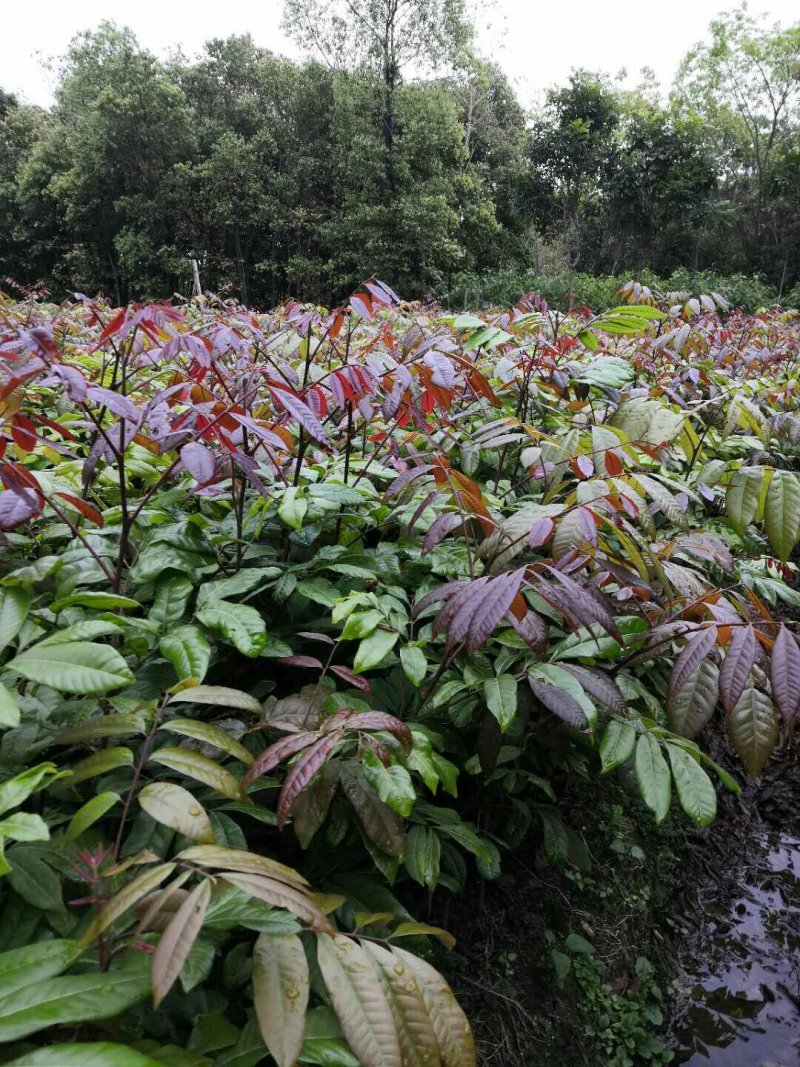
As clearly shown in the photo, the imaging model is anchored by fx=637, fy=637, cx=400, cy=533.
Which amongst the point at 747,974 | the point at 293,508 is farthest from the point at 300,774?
the point at 747,974

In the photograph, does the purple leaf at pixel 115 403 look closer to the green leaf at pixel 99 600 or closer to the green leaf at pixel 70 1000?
the green leaf at pixel 99 600

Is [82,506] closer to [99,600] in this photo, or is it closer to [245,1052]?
[99,600]

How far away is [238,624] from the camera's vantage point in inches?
41.9

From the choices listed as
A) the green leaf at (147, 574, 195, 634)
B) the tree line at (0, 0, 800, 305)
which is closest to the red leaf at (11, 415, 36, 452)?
the green leaf at (147, 574, 195, 634)

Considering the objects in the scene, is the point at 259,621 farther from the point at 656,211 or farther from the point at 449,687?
the point at 656,211

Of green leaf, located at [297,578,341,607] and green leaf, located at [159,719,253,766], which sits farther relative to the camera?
green leaf, located at [297,578,341,607]

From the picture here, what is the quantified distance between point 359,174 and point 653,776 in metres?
19.1

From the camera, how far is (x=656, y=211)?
20.2 m

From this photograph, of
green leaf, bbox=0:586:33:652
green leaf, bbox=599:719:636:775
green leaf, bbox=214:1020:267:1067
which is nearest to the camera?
green leaf, bbox=214:1020:267:1067

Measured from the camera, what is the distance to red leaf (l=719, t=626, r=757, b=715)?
0.93 meters

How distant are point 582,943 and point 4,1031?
1.48 m

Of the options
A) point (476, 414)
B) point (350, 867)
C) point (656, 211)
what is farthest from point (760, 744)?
point (656, 211)

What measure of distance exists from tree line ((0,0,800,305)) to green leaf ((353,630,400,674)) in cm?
1635

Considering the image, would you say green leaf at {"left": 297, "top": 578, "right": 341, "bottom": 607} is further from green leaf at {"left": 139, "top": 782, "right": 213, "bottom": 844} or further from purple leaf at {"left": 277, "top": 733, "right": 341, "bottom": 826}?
green leaf at {"left": 139, "top": 782, "right": 213, "bottom": 844}
